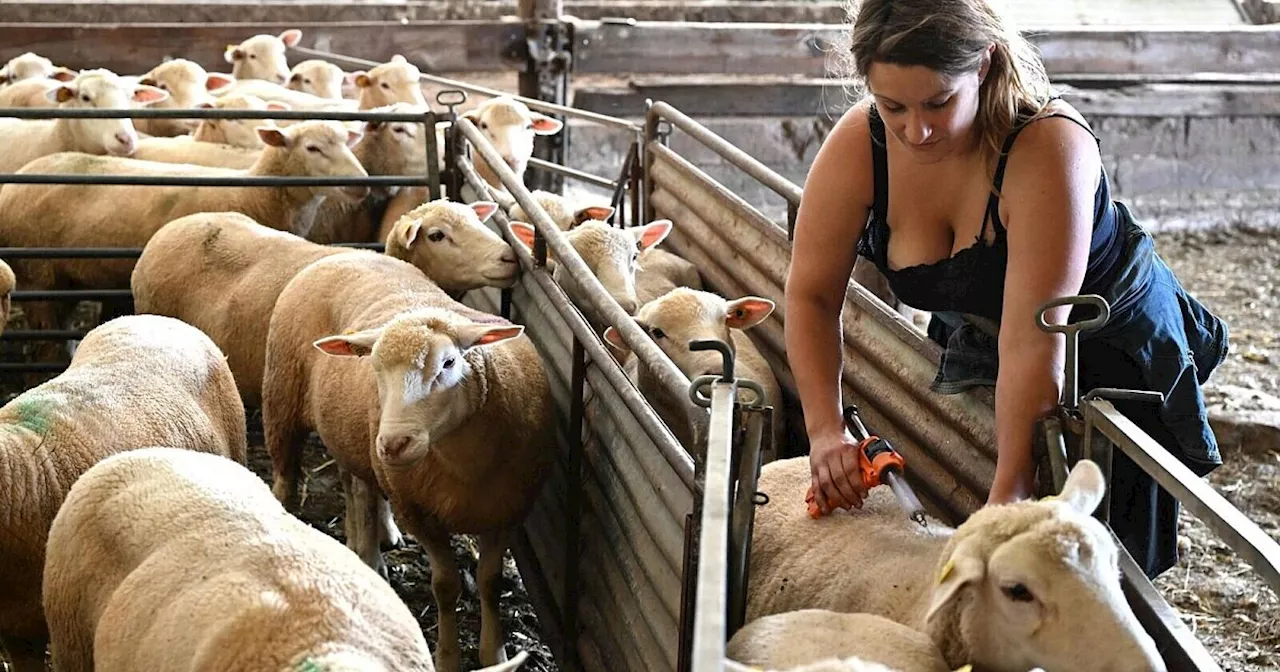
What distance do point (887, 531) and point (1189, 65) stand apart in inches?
326

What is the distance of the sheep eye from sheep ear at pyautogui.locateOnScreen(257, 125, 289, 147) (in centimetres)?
435

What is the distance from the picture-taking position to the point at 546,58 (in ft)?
28.0

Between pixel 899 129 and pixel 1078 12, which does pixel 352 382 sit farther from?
pixel 1078 12

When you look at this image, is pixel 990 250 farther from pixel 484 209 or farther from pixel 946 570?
pixel 484 209

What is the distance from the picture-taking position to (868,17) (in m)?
2.37

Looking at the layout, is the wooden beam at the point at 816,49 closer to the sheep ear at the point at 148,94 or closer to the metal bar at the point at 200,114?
the sheep ear at the point at 148,94

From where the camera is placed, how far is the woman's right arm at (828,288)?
2.61 m

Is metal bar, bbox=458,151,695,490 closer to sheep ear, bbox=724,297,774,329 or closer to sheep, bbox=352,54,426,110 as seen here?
sheep ear, bbox=724,297,774,329

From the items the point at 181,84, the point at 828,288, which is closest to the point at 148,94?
the point at 181,84

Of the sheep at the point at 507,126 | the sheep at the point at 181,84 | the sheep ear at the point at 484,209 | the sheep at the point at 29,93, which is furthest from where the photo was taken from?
the sheep at the point at 181,84

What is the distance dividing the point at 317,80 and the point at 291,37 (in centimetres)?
69

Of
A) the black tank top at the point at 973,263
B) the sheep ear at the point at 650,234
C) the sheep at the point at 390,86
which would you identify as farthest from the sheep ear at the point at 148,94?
the black tank top at the point at 973,263

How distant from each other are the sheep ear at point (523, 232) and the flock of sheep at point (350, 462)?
0.4 inches

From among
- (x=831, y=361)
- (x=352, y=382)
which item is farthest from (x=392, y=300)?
(x=831, y=361)
